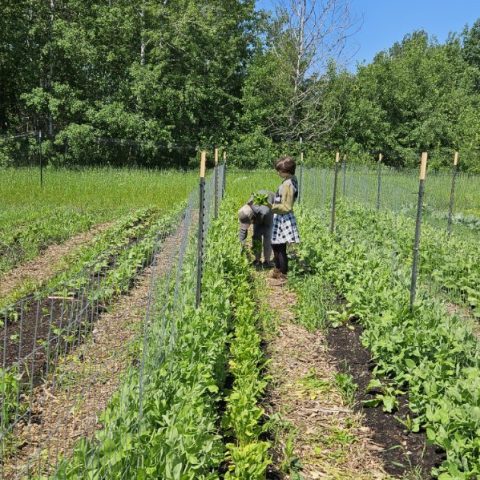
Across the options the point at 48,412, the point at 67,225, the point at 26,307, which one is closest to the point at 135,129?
the point at 67,225

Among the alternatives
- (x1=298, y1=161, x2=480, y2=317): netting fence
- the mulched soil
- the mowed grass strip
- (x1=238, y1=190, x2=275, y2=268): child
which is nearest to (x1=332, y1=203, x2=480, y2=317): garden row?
(x1=298, y1=161, x2=480, y2=317): netting fence

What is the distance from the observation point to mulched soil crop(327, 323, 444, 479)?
10.8 feet

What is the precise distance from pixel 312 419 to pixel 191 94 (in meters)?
22.3

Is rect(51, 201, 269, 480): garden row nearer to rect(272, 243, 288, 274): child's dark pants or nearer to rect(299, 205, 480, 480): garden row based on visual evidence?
rect(299, 205, 480, 480): garden row

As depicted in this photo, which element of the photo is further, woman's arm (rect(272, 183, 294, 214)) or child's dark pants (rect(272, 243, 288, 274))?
child's dark pants (rect(272, 243, 288, 274))

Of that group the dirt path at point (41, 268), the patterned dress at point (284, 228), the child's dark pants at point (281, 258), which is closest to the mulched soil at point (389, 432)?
the patterned dress at point (284, 228)

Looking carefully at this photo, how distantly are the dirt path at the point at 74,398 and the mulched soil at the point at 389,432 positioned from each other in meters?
1.70

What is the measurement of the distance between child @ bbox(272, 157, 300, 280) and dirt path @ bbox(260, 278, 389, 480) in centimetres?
169

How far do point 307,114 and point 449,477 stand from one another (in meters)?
26.2

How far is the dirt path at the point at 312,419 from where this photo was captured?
10.9 feet

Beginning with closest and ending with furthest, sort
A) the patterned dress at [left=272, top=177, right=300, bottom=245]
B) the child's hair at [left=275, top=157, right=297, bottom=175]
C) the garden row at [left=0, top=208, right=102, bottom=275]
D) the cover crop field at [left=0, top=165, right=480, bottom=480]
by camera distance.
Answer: the cover crop field at [left=0, top=165, right=480, bottom=480] → the child's hair at [left=275, top=157, right=297, bottom=175] → the patterned dress at [left=272, top=177, right=300, bottom=245] → the garden row at [left=0, top=208, right=102, bottom=275]

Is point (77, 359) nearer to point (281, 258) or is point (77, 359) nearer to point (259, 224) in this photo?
point (281, 258)

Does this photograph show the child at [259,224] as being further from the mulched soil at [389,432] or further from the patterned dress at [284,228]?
the mulched soil at [389,432]

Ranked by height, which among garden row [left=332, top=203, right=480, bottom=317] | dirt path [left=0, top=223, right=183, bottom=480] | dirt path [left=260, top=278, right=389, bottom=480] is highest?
garden row [left=332, top=203, right=480, bottom=317]
